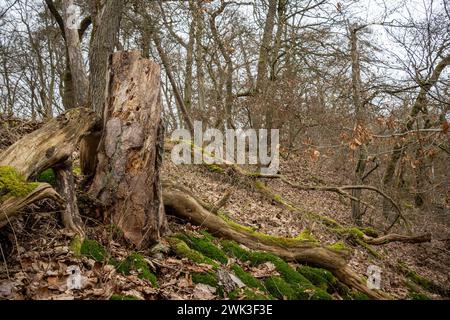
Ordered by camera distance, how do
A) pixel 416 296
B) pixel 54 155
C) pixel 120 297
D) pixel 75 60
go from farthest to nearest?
1. pixel 75 60
2. pixel 416 296
3. pixel 54 155
4. pixel 120 297

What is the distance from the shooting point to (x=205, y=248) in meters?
4.18

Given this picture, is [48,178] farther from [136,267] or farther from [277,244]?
[277,244]

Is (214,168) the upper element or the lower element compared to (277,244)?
upper

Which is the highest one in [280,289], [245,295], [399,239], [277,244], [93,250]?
[93,250]

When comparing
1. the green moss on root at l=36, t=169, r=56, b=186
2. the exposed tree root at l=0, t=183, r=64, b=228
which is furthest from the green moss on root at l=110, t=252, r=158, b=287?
the green moss on root at l=36, t=169, r=56, b=186

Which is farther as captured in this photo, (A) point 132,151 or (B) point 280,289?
(B) point 280,289

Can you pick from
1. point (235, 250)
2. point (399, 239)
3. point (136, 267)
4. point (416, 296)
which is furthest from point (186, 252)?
point (399, 239)

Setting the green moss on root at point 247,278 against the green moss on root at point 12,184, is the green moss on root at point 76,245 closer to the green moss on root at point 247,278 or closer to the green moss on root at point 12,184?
the green moss on root at point 12,184

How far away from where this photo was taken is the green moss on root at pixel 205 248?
13.6 ft

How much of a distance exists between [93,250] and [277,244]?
2.65m

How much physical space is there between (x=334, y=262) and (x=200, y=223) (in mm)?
2034

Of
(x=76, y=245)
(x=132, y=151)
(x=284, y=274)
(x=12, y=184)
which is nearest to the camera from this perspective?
(x=12, y=184)

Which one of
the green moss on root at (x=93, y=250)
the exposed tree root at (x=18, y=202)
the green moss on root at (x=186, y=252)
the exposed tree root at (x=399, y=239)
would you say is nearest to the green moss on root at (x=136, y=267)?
the green moss on root at (x=93, y=250)
